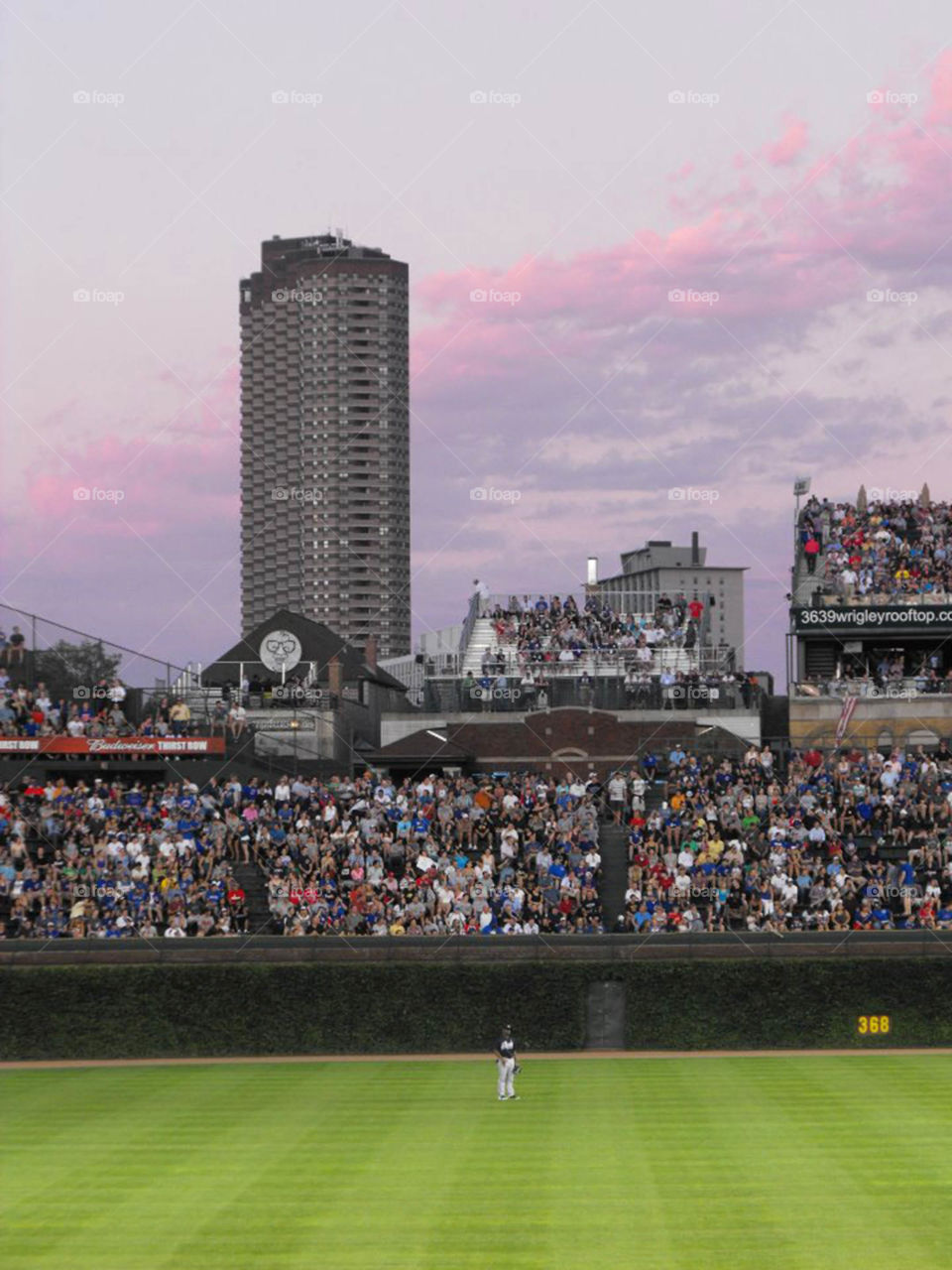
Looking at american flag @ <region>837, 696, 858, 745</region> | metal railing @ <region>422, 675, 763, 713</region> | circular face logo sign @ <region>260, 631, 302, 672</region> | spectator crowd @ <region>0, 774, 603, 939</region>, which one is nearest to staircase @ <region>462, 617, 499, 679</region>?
metal railing @ <region>422, 675, 763, 713</region>

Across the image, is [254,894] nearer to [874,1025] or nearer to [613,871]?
[613,871]

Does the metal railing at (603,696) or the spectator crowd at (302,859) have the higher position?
the metal railing at (603,696)

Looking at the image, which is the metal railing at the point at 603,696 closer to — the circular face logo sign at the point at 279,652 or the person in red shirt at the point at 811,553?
the person in red shirt at the point at 811,553

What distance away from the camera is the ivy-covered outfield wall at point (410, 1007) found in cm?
4250

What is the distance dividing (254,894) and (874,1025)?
1623cm

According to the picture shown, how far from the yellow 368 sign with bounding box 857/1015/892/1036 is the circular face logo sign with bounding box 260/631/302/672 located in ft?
115

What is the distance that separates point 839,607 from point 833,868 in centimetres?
2071

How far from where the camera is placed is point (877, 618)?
65.0m

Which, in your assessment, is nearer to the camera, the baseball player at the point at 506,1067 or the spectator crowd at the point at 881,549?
the baseball player at the point at 506,1067

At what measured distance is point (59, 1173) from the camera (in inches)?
1049

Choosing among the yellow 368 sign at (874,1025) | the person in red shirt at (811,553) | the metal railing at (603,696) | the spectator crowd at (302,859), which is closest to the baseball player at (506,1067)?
the spectator crowd at (302,859)

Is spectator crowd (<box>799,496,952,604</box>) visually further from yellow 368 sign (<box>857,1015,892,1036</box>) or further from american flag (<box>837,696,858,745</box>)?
yellow 368 sign (<box>857,1015,892,1036</box>)

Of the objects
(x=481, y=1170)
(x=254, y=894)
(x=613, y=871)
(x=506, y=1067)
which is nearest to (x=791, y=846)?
(x=613, y=871)

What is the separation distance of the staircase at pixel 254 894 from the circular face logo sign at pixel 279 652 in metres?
24.6
